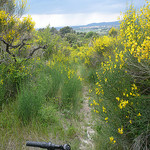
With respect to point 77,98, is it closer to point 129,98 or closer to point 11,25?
point 129,98

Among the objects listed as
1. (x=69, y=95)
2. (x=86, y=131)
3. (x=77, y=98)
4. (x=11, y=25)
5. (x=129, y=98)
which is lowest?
(x=86, y=131)

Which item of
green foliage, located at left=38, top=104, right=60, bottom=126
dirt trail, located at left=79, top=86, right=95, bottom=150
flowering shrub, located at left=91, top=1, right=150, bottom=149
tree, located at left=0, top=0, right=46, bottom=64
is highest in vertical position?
tree, located at left=0, top=0, right=46, bottom=64

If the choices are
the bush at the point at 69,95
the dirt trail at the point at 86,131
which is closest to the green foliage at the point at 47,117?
the dirt trail at the point at 86,131

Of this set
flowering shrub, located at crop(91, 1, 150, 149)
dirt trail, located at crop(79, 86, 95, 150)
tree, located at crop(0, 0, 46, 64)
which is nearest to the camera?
flowering shrub, located at crop(91, 1, 150, 149)

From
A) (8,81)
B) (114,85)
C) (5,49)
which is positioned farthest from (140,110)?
(5,49)

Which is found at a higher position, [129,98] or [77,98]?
[129,98]

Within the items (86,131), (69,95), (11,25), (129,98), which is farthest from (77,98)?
(11,25)

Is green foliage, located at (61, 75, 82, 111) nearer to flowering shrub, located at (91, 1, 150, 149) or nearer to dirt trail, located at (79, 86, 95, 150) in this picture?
dirt trail, located at (79, 86, 95, 150)

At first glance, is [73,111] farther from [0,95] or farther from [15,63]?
[15,63]

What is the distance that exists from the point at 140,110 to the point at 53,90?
2817 mm

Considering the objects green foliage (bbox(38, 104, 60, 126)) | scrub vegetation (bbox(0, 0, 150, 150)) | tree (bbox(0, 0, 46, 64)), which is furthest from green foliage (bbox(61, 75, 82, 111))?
tree (bbox(0, 0, 46, 64))

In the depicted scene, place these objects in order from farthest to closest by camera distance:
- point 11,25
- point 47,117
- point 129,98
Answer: point 11,25, point 47,117, point 129,98

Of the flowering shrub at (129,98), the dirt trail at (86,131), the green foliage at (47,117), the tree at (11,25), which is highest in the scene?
the tree at (11,25)

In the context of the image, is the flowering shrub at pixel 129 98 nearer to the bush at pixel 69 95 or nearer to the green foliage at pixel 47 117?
the green foliage at pixel 47 117
